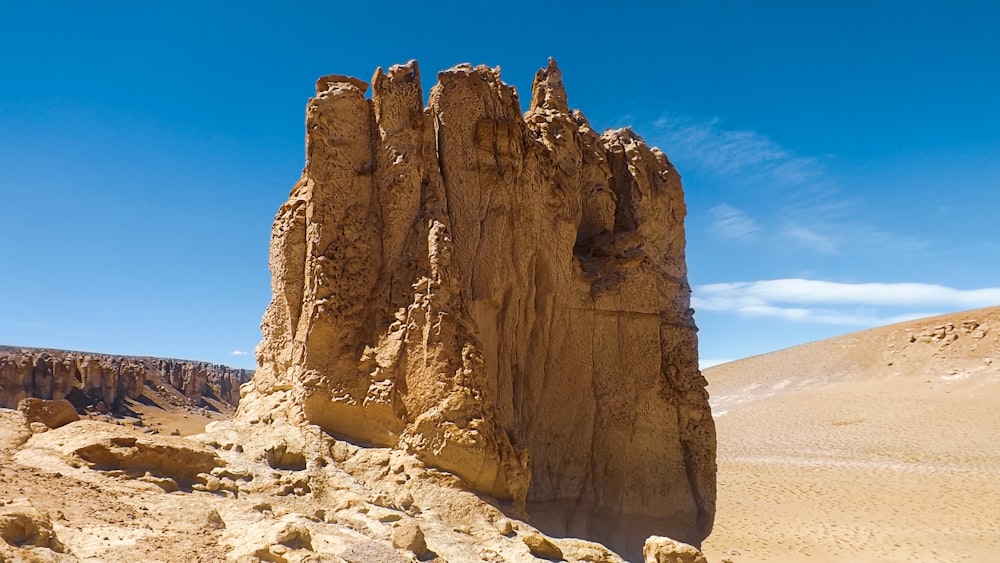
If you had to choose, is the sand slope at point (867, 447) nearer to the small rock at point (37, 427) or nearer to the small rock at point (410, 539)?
the small rock at point (410, 539)

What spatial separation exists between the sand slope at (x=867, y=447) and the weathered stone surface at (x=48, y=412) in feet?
40.9

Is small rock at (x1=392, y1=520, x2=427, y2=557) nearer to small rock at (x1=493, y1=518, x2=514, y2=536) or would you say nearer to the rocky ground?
the rocky ground

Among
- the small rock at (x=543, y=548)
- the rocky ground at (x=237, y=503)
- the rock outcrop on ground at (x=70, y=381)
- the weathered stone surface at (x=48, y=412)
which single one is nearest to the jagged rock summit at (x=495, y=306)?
the rocky ground at (x=237, y=503)

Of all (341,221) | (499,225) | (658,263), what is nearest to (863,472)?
(658,263)

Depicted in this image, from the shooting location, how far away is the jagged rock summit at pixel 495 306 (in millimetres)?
8125

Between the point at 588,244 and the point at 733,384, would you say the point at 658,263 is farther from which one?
the point at 733,384

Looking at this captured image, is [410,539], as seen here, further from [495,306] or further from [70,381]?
[70,381]

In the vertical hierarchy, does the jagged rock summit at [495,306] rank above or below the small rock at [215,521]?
above

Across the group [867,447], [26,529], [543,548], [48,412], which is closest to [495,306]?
[543,548]

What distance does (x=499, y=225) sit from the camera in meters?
9.52

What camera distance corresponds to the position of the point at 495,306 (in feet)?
31.1

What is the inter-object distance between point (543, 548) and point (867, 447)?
29.9 metres

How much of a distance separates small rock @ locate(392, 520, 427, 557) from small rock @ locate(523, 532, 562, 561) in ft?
3.66

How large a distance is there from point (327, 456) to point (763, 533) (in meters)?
14.0
